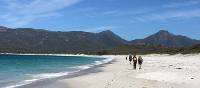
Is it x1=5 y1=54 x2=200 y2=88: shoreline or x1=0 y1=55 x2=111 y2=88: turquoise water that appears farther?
x1=0 y1=55 x2=111 y2=88: turquoise water

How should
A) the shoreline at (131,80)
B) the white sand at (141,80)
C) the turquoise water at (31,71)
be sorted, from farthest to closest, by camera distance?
1. the turquoise water at (31,71)
2. the shoreline at (131,80)
3. the white sand at (141,80)

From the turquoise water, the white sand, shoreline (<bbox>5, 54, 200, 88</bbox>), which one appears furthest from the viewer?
the turquoise water

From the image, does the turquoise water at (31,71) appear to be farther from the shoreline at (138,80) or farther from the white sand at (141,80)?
the white sand at (141,80)

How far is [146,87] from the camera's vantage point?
766 inches

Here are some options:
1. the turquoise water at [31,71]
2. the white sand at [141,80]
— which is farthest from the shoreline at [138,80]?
the turquoise water at [31,71]

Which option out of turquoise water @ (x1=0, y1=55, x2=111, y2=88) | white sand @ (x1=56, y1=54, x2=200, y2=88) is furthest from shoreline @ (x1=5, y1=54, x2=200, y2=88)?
turquoise water @ (x1=0, y1=55, x2=111, y2=88)

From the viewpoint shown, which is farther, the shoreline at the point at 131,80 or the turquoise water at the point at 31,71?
the turquoise water at the point at 31,71

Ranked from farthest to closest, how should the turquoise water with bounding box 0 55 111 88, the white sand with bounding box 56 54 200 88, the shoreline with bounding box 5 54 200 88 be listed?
the turquoise water with bounding box 0 55 111 88, the shoreline with bounding box 5 54 200 88, the white sand with bounding box 56 54 200 88

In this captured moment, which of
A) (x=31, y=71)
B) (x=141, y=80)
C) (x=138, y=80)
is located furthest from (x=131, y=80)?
(x=31, y=71)

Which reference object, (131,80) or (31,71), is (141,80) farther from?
(31,71)

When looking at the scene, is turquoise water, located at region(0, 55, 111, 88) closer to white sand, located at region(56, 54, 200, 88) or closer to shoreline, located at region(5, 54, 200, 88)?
shoreline, located at region(5, 54, 200, 88)

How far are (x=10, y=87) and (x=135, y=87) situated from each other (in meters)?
8.04

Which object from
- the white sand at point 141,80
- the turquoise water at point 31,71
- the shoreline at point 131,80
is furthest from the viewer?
the turquoise water at point 31,71

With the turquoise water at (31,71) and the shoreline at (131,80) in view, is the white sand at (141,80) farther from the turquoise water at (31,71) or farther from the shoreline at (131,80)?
the turquoise water at (31,71)
